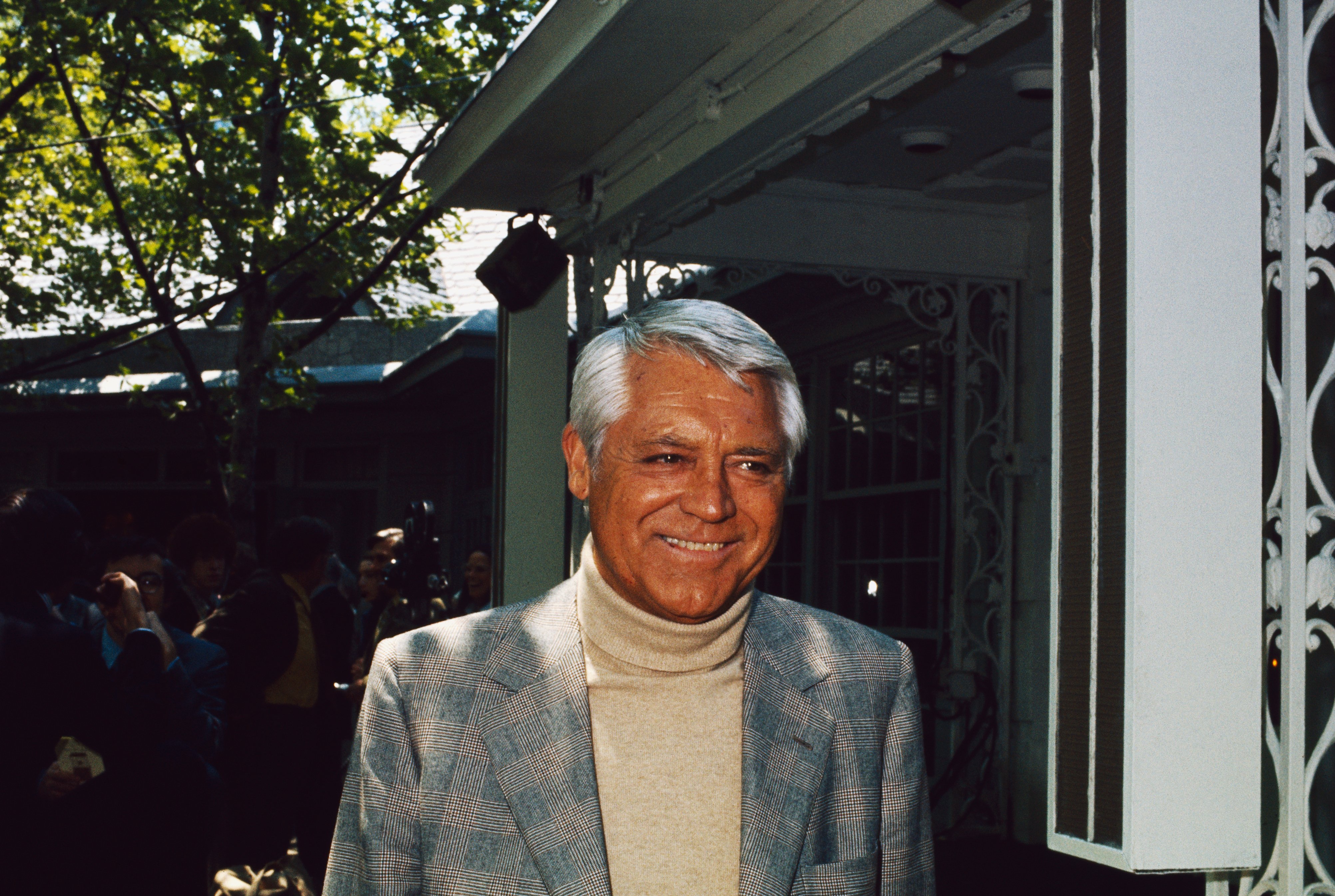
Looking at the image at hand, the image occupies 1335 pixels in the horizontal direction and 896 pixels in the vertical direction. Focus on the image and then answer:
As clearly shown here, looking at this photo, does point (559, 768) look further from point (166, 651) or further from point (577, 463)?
point (166, 651)

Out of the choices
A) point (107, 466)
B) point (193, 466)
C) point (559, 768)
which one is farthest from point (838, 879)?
point (107, 466)

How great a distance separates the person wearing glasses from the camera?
3793 millimetres

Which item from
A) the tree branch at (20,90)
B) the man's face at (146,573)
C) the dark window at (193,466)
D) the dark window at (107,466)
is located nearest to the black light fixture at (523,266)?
the man's face at (146,573)

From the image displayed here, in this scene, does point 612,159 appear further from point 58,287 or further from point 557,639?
point 58,287

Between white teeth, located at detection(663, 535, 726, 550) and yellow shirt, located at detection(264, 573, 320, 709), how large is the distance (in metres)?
3.62

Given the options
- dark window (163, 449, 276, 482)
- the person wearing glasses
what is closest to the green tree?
dark window (163, 449, 276, 482)

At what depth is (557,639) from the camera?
75.5 inches

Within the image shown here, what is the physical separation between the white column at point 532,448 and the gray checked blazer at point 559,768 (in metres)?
4.24

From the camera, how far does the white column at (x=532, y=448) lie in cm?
621

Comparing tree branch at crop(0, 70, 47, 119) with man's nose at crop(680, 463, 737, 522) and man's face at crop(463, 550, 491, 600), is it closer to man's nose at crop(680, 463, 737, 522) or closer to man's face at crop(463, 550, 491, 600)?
→ man's face at crop(463, 550, 491, 600)

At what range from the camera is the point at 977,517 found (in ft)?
23.6

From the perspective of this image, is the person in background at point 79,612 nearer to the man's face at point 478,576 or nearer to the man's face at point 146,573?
the man's face at point 146,573

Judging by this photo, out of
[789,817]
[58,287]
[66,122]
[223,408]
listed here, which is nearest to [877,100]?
[789,817]

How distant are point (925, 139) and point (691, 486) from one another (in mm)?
4348
